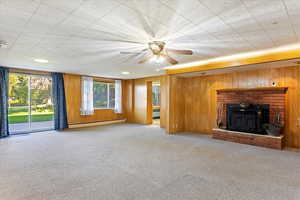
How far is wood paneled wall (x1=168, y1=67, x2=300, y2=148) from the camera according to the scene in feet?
14.3

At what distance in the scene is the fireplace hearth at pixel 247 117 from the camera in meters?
4.69

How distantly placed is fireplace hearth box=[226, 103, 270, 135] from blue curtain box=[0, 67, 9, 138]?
738cm

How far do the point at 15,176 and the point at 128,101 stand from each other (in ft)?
21.3

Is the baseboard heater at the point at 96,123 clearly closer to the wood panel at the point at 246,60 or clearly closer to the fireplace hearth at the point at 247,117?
the wood panel at the point at 246,60

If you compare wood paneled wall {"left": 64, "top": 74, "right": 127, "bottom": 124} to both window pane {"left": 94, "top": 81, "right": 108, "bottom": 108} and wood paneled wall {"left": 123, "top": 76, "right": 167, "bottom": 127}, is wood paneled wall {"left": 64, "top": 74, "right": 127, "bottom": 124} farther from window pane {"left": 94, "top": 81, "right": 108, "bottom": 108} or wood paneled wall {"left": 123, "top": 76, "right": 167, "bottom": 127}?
wood paneled wall {"left": 123, "top": 76, "right": 167, "bottom": 127}

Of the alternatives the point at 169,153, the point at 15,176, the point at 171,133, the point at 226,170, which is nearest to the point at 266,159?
the point at 226,170

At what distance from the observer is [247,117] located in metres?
4.94

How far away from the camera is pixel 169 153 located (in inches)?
151

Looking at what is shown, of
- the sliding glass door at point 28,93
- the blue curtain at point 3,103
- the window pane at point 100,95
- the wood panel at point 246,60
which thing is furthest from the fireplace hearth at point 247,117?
the blue curtain at point 3,103

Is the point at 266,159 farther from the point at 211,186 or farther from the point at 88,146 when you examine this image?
the point at 88,146

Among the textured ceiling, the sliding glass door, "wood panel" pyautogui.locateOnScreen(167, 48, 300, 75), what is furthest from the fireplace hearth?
the sliding glass door

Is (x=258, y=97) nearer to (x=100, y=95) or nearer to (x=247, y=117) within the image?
(x=247, y=117)

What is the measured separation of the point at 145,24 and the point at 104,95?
21.3ft

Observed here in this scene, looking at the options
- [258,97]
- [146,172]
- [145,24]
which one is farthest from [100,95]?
[258,97]
